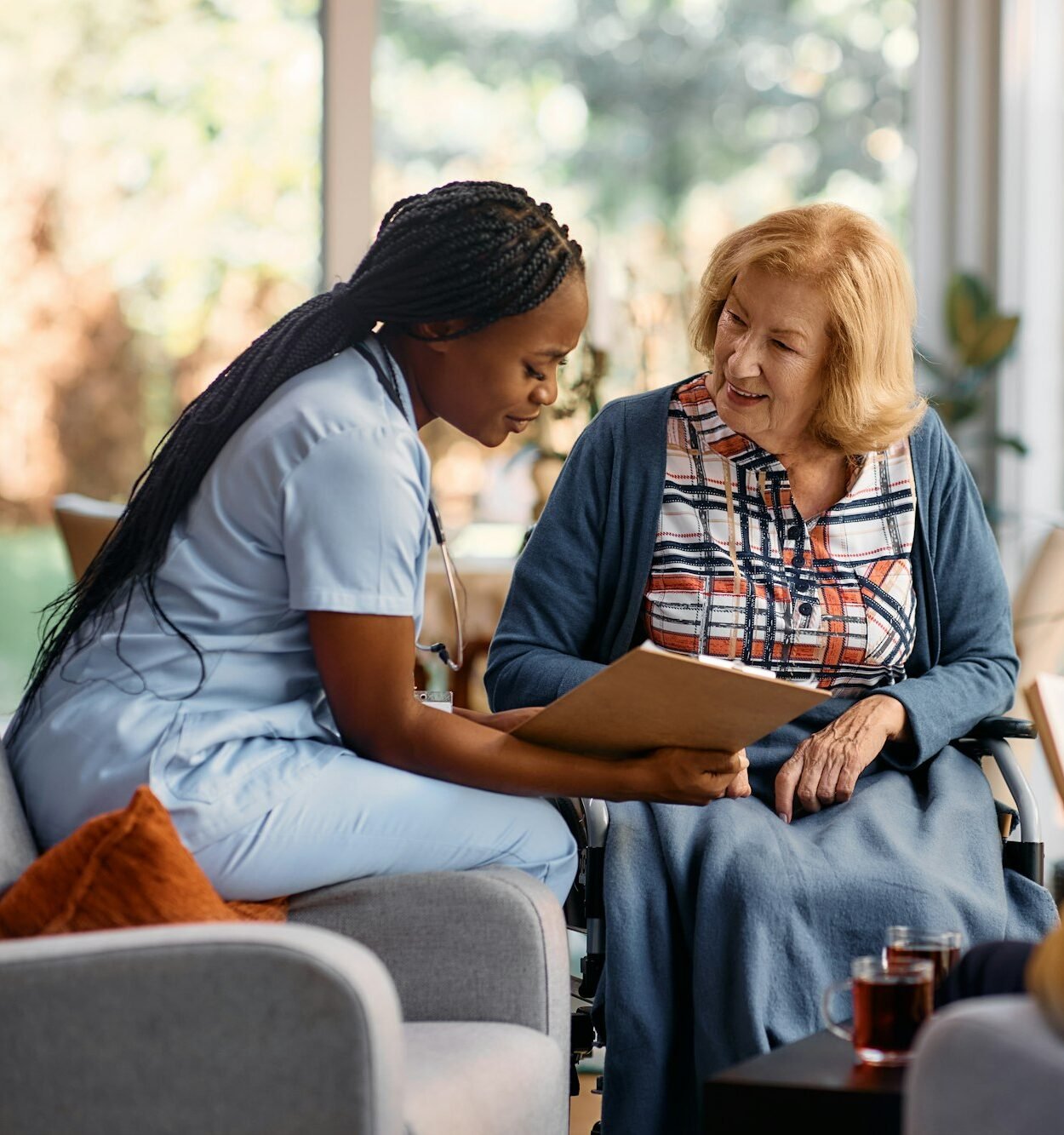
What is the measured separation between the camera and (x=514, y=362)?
1.61 m

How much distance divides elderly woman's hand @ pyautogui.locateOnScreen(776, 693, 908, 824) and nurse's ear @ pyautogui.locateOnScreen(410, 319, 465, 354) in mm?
736

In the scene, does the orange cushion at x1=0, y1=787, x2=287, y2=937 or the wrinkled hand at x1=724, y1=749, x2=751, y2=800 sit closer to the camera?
the orange cushion at x1=0, y1=787, x2=287, y2=937

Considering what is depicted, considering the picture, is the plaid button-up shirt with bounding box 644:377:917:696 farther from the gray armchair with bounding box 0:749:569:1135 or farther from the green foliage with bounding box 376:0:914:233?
the green foliage with bounding box 376:0:914:233

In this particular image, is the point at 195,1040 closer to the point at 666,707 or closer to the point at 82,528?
the point at 666,707

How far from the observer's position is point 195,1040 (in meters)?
1.14

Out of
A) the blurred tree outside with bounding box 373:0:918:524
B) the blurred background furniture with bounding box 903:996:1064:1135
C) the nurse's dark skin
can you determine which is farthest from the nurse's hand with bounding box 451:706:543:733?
the blurred tree outside with bounding box 373:0:918:524

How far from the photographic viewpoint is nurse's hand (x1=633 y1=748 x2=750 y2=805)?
62.7 inches

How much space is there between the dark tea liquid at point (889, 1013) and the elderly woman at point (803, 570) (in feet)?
1.71

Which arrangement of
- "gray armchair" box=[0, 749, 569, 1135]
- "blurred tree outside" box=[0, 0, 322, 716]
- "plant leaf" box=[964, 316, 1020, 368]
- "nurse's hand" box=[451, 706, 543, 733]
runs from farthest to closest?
"plant leaf" box=[964, 316, 1020, 368], "blurred tree outside" box=[0, 0, 322, 716], "nurse's hand" box=[451, 706, 543, 733], "gray armchair" box=[0, 749, 569, 1135]

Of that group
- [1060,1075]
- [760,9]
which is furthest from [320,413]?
[760,9]

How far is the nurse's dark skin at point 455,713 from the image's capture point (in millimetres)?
1490

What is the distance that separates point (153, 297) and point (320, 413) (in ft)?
9.85

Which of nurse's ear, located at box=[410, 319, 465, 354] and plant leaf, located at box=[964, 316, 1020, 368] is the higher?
plant leaf, located at box=[964, 316, 1020, 368]

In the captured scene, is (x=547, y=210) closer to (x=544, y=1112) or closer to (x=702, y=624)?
(x=702, y=624)
